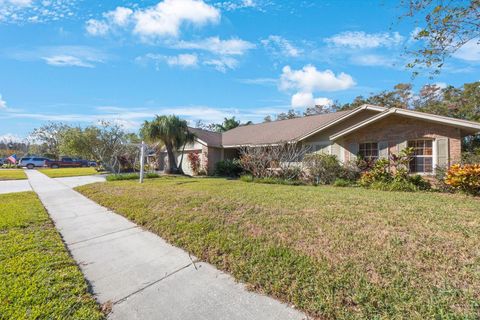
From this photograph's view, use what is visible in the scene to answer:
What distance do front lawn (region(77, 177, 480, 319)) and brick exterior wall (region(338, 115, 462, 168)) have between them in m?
4.32

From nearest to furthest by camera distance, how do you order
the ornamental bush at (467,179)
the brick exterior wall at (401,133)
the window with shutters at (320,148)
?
the ornamental bush at (467,179)
the brick exterior wall at (401,133)
the window with shutters at (320,148)

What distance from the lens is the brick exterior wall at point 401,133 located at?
985cm

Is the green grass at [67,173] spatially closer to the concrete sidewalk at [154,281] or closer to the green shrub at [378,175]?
the concrete sidewalk at [154,281]

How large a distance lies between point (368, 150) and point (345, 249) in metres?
9.94

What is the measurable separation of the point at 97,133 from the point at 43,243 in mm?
23218

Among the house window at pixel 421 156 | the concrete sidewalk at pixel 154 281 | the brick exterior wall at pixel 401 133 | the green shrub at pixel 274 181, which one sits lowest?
the concrete sidewalk at pixel 154 281

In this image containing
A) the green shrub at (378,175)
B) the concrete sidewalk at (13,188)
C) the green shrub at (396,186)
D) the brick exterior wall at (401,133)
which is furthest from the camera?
the concrete sidewalk at (13,188)

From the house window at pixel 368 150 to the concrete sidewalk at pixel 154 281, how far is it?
11.1m

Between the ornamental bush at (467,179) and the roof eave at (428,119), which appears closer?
the ornamental bush at (467,179)

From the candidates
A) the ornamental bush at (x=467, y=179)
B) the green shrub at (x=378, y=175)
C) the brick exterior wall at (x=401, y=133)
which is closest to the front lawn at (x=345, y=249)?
the ornamental bush at (x=467, y=179)

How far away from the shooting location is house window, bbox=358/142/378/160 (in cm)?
1183

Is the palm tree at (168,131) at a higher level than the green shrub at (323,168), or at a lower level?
higher

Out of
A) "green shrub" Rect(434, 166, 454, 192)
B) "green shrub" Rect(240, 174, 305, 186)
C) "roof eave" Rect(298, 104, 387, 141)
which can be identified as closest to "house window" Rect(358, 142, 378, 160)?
"roof eave" Rect(298, 104, 387, 141)

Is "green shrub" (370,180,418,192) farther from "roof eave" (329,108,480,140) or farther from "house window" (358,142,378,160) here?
"roof eave" (329,108,480,140)
